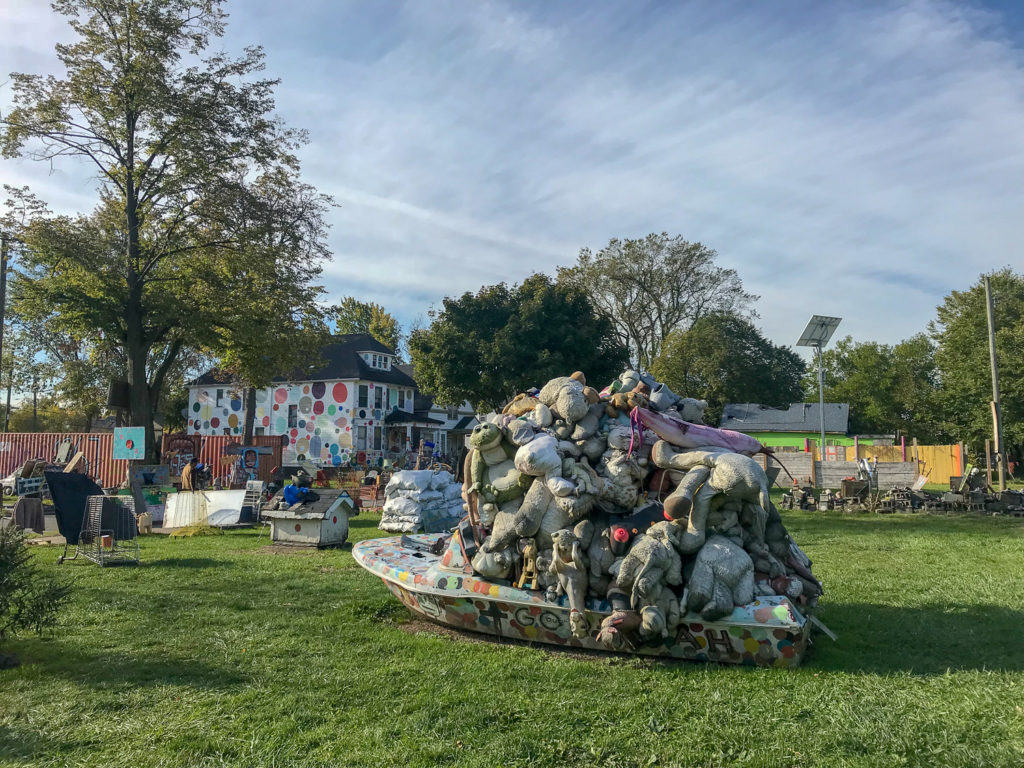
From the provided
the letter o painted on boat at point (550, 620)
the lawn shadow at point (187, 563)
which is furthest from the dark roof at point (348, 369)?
the letter o painted on boat at point (550, 620)

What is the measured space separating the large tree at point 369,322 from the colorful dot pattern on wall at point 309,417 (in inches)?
807

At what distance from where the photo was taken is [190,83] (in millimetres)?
23188

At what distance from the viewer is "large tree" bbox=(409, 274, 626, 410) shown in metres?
26.7

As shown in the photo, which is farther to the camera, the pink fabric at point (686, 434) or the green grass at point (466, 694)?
the pink fabric at point (686, 434)

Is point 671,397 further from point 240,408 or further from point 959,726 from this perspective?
point 240,408

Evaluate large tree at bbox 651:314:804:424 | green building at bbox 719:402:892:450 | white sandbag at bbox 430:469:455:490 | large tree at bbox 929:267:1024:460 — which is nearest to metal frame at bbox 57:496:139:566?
white sandbag at bbox 430:469:455:490

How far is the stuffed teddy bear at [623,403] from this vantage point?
6188 millimetres

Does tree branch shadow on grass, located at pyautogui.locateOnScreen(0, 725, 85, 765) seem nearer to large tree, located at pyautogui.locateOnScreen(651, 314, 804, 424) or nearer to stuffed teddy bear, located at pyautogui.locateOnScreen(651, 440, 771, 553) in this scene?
stuffed teddy bear, located at pyautogui.locateOnScreen(651, 440, 771, 553)

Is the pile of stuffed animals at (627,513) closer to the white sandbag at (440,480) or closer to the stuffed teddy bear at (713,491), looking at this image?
the stuffed teddy bear at (713,491)

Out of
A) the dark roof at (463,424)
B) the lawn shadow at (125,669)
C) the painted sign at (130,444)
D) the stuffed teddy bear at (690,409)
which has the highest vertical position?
the dark roof at (463,424)

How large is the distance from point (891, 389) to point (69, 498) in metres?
59.1

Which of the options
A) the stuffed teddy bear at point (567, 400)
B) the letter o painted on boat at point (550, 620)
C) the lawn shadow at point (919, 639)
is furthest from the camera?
the stuffed teddy bear at point (567, 400)

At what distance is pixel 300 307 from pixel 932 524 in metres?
22.2

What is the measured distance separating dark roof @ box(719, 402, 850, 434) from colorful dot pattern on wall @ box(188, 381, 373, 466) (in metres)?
23.8
